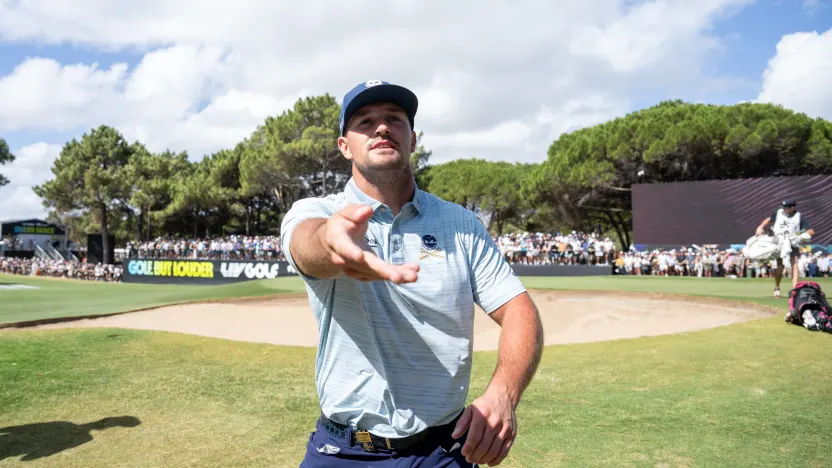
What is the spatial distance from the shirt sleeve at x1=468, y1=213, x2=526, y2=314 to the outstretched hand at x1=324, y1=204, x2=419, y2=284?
0.79 metres

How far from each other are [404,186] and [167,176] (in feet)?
184

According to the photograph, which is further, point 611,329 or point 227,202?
point 227,202

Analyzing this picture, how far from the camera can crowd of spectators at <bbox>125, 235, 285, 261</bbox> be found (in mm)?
35875

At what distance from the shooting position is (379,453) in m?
1.96

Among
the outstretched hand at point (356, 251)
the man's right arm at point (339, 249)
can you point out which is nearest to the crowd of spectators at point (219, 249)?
the man's right arm at point (339, 249)

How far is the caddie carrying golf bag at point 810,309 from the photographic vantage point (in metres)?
7.91

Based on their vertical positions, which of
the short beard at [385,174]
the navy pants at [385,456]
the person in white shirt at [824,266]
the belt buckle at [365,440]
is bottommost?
the person in white shirt at [824,266]

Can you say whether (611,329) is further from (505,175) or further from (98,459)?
(505,175)

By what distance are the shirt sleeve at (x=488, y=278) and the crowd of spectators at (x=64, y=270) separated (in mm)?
43048

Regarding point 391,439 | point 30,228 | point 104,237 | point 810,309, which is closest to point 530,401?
point 391,439

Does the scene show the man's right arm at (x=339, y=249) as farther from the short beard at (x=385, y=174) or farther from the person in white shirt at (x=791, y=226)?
the person in white shirt at (x=791, y=226)

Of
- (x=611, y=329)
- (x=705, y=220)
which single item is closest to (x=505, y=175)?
(x=705, y=220)

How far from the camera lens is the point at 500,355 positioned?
6.31ft

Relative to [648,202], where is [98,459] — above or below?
below
